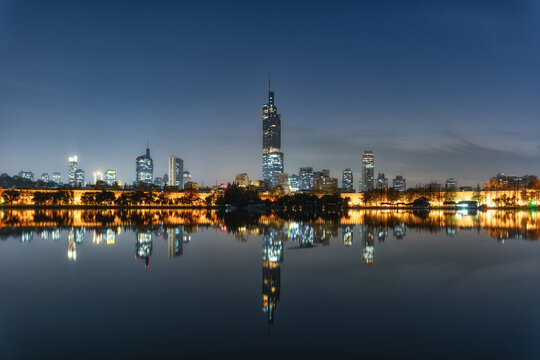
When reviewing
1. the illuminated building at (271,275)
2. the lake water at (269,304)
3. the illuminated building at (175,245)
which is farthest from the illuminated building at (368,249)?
the illuminated building at (175,245)

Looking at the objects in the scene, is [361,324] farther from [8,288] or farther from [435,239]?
[435,239]

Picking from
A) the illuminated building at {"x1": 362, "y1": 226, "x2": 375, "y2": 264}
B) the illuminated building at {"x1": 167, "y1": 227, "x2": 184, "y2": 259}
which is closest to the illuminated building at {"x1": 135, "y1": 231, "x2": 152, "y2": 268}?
the illuminated building at {"x1": 167, "y1": 227, "x2": 184, "y2": 259}

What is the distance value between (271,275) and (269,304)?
404 cm

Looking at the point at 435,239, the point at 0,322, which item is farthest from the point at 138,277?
the point at 435,239

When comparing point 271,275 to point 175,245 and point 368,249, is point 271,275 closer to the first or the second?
point 368,249

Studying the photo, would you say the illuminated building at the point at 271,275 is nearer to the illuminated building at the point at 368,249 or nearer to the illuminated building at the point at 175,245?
the illuminated building at the point at 368,249

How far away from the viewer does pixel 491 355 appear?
24.9 ft

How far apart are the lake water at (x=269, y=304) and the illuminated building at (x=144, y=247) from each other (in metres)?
0.24

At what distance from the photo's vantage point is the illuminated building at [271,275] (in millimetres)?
10703

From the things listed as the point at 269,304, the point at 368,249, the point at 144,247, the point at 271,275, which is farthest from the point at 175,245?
the point at 269,304

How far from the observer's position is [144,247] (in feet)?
72.8

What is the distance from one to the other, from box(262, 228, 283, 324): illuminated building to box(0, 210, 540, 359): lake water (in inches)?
2.1

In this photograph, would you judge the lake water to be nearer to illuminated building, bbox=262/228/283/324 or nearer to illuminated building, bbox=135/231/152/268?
illuminated building, bbox=262/228/283/324

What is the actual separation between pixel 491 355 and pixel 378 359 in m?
2.25
